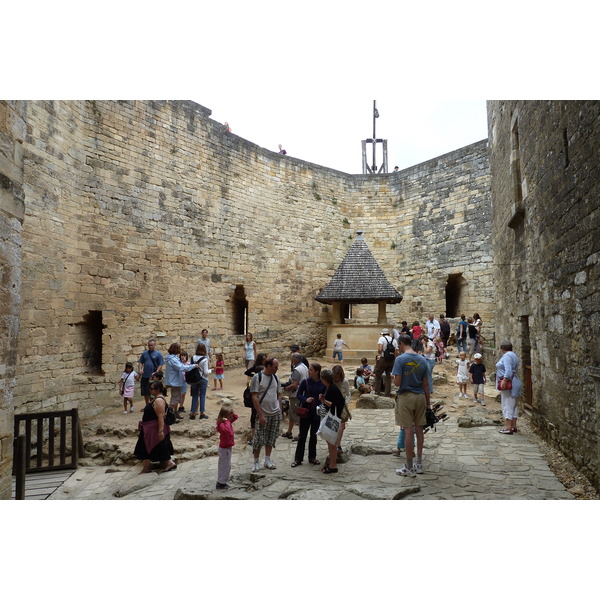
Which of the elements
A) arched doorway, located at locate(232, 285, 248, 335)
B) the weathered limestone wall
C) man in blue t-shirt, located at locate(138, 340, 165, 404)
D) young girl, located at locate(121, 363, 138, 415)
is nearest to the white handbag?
the weathered limestone wall

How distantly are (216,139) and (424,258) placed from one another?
901cm

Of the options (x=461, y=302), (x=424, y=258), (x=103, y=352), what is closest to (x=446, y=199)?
(x=424, y=258)

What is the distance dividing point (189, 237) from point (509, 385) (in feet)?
29.4

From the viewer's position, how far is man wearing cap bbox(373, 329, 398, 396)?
26.8 feet

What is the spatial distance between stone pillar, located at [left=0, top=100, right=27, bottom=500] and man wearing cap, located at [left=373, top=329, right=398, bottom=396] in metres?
6.23

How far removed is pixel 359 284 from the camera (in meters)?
13.9

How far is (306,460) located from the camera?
538cm

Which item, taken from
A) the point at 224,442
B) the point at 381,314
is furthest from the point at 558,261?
the point at 381,314

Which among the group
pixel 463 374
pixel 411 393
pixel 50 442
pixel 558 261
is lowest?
pixel 50 442

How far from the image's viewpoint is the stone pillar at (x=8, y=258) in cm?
327

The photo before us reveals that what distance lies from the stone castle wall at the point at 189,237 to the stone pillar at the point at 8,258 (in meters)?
4.95

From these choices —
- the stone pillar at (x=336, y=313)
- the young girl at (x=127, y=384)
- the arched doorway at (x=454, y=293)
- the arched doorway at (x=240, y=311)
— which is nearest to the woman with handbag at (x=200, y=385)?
the young girl at (x=127, y=384)

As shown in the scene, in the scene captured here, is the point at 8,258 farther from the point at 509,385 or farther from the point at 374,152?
the point at 374,152

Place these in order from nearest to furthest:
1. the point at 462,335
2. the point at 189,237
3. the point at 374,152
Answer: the point at 189,237 < the point at 462,335 < the point at 374,152
